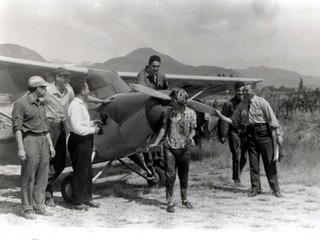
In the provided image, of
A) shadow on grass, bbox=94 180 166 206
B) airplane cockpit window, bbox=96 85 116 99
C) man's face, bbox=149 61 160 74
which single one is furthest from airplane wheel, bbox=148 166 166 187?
man's face, bbox=149 61 160 74

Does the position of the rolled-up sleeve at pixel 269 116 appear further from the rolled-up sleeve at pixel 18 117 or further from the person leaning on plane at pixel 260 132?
the rolled-up sleeve at pixel 18 117

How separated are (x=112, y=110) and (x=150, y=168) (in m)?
1.98

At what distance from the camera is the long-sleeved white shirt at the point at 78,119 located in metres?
5.10

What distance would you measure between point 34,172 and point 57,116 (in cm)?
94

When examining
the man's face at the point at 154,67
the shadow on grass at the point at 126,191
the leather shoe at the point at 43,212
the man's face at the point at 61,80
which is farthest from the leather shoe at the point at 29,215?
the man's face at the point at 154,67

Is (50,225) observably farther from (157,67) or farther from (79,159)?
(157,67)

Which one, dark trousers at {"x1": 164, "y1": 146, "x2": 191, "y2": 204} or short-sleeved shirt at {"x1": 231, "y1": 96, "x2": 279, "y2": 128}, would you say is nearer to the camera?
dark trousers at {"x1": 164, "y1": 146, "x2": 191, "y2": 204}

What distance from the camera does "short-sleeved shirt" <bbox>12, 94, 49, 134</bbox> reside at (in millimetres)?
4742

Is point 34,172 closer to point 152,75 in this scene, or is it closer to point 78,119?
point 78,119

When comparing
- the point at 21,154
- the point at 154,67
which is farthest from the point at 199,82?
the point at 21,154

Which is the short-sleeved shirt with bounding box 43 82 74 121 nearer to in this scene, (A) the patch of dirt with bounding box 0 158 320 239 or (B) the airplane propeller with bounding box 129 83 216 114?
(B) the airplane propeller with bounding box 129 83 216 114

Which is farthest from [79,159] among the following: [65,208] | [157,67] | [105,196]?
[157,67]

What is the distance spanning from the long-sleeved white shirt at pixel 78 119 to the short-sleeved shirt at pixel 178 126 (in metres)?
1.00

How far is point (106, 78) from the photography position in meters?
6.51
